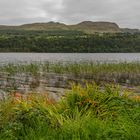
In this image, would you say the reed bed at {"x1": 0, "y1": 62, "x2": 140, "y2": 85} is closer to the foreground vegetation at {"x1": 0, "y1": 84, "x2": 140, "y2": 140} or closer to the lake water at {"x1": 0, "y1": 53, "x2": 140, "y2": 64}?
the lake water at {"x1": 0, "y1": 53, "x2": 140, "y2": 64}

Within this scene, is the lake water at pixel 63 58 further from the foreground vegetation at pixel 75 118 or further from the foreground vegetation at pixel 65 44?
the foreground vegetation at pixel 75 118

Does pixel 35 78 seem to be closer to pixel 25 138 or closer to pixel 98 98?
pixel 98 98

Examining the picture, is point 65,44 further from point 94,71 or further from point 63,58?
point 94,71

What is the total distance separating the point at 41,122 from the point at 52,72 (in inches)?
1218

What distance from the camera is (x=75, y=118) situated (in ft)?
30.0

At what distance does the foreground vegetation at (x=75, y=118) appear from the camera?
26.5 feet

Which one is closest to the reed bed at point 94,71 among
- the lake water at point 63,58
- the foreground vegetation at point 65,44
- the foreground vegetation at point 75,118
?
the lake water at point 63,58

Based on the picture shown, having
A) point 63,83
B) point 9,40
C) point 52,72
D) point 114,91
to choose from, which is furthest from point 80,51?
point 114,91

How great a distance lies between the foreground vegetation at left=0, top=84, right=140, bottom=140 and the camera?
809cm

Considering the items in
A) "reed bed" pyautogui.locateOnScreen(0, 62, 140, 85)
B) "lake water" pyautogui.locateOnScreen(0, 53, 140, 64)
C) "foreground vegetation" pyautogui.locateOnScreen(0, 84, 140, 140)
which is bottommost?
"lake water" pyautogui.locateOnScreen(0, 53, 140, 64)

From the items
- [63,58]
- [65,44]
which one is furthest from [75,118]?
[65,44]

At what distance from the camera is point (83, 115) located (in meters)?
9.26

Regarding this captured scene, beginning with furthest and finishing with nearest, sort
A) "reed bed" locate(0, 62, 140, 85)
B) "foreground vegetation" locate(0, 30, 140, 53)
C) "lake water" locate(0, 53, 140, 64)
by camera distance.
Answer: "foreground vegetation" locate(0, 30, 140, 53) → "lake water" locate(0, 53, 140, 64) → "reed bed" locate(0, 62, 140, 85)

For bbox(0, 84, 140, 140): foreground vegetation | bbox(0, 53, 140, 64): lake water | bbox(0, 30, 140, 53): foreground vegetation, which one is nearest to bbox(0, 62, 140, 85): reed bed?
bbox(0, 53, 140, 64): lake water
